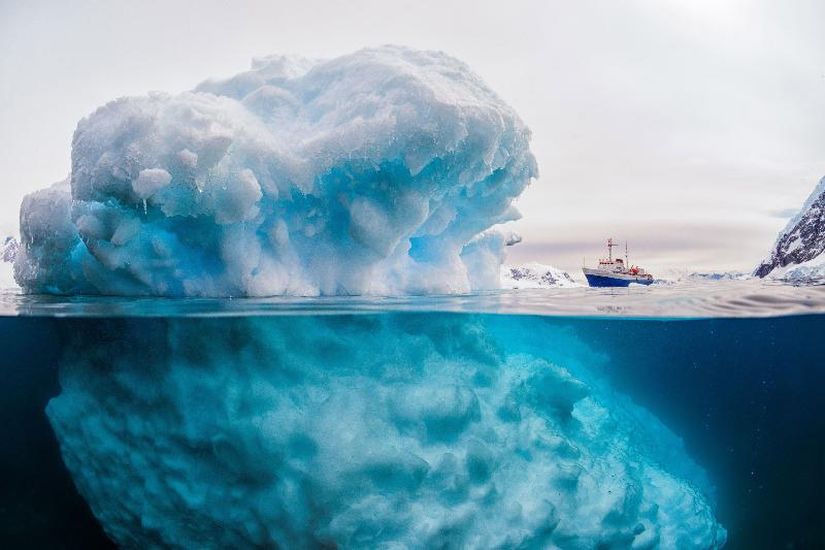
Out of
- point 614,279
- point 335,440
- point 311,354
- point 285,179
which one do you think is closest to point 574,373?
point 311,354

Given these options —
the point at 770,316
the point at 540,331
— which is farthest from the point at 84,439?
the point at 770,316

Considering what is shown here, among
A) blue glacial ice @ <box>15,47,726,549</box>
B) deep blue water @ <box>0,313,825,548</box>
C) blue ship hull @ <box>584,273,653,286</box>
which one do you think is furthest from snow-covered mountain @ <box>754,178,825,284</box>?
blue glacial ice @ <box>15,47,726,549</box>

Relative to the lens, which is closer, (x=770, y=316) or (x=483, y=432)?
(x=483, y=432)

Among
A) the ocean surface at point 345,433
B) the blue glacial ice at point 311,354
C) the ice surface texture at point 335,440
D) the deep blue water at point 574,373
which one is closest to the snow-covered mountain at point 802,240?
the deep blue water at point 574,373

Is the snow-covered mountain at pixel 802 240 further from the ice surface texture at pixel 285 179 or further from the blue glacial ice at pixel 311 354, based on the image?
the ice surface texture at pixel 285 179

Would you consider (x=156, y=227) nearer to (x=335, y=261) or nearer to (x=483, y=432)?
(x=335, y=261)
